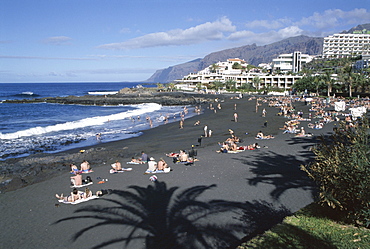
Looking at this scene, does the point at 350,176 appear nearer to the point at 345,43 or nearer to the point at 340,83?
the point at 340,83

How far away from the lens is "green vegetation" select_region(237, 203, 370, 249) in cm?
658

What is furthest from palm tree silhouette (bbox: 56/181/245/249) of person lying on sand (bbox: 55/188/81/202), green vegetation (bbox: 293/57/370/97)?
green vegetation (bbox: 293/57/370/97)

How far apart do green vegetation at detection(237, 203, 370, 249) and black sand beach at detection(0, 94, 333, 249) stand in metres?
1.21

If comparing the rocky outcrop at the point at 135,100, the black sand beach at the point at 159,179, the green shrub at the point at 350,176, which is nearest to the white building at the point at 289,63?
the rocky outcrop at the point at 135,100

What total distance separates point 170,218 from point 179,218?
10.4 inches

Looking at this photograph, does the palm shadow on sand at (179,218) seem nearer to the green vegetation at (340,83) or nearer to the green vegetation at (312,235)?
the green vegetation at (312,235)

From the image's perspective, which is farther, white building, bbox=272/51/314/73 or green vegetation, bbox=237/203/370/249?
white building, bbox=272/51/314/73

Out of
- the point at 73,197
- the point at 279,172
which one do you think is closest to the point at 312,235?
the point at 279,172

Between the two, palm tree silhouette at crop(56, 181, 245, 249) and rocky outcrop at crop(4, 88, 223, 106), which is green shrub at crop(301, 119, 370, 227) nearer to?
palm tree silhouette at crop(56, 181, 245, 249)

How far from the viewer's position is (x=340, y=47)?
124m

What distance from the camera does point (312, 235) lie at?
704 centimetres

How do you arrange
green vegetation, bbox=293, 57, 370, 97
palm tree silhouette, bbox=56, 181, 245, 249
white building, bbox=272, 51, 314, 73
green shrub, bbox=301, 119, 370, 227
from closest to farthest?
green shrub, bbox=301, 119, 370, 227 → palm tree silhouette, bbox=56, 181, 245, 249 → green vegetation, bbox=293, 57, 370, 97 → white building, bbox=272, 51, 314, 73

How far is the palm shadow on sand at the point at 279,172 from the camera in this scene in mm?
10812

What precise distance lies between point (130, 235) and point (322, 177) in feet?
17.1
